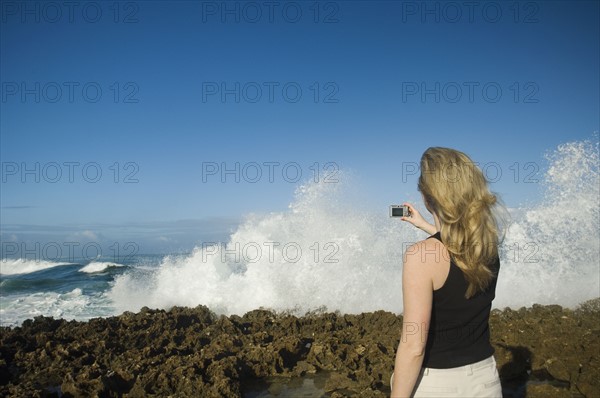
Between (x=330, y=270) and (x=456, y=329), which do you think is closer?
(x=456, y=329)

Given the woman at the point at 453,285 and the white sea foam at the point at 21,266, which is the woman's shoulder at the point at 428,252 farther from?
the white sea foam at the point at 21,266

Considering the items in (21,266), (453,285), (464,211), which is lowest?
(21,266)

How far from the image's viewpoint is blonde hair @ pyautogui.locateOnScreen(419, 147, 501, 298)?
209 centimetres

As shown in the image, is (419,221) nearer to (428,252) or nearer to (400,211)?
(400,211)

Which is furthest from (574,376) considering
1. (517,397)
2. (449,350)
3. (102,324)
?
(102,324)

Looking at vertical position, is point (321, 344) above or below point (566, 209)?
below

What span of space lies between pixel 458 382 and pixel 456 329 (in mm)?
258

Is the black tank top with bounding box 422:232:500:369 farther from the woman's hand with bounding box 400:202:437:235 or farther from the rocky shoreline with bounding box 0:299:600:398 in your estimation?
the rocky shoreline with bounding box 0:299:600:398

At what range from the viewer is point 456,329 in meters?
2.17

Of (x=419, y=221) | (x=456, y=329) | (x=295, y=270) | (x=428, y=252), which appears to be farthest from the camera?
(x=295, y=270)

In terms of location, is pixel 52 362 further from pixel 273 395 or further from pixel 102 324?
pixel 273 395

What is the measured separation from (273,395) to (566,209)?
38.5ft

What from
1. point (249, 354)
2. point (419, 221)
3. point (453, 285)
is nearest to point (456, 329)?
point (453, 285)

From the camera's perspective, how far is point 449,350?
7.13 feet
